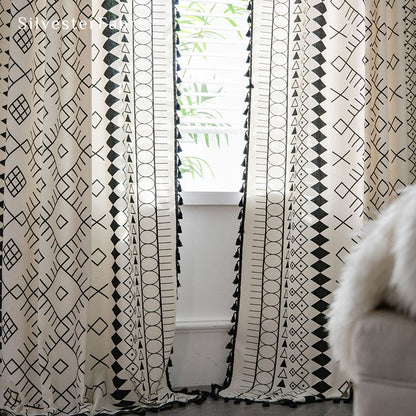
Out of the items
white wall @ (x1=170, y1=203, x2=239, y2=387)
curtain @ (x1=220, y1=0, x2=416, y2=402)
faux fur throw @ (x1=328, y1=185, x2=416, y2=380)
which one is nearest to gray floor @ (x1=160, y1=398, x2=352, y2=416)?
curtain @ (x1=220, y1=0, x2=416, y2=402)

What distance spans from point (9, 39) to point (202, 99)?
69 centimetres

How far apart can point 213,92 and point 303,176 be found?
0.46 m

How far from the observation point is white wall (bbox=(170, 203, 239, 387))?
6.79ft

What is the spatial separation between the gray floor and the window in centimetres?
75

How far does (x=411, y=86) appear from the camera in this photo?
6.75 ft

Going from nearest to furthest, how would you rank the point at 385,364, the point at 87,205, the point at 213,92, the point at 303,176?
1. the point at 385,364
2. the point at 87,205
3. the point at 303,176
4. the point at 213,92

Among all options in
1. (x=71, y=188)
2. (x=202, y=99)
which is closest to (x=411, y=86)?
(x=202, y=99)

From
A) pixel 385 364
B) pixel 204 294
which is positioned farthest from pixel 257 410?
pixel 385 364

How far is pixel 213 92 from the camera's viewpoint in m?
2.10

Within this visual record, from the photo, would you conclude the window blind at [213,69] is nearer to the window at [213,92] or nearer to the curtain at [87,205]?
the window at [213,92]

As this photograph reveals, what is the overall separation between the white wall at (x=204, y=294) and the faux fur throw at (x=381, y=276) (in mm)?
1085

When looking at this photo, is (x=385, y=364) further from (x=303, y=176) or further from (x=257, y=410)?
(x=303, y=176)

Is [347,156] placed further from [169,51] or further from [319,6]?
[169,51]

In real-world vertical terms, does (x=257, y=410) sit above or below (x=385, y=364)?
below
